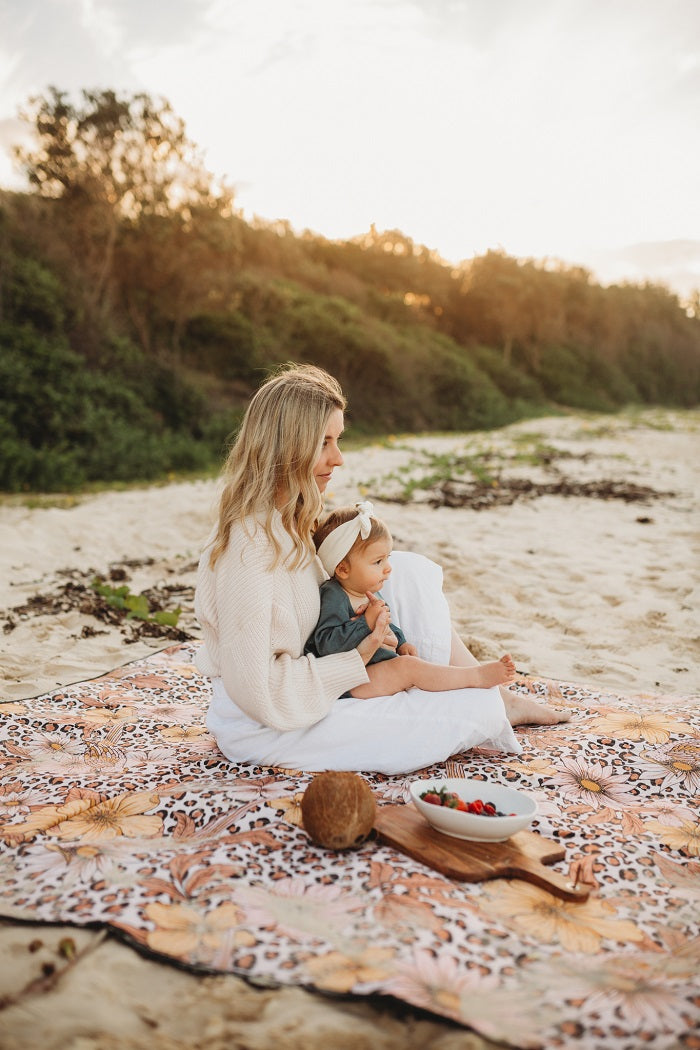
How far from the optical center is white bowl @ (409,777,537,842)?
231 centimetres

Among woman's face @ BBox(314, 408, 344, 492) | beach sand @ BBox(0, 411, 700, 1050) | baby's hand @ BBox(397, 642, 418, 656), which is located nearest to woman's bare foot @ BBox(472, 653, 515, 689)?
baby's hand @ BBox(397, 642, 418, 656)

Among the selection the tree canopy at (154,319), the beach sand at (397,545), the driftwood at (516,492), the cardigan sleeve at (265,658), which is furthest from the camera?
the tree canopy at (154,319)

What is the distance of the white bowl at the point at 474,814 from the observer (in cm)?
Answer: 231

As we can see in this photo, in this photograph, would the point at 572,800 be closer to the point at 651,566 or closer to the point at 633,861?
the point at 633,861

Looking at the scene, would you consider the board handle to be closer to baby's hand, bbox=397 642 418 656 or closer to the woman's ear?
baby's hand, bbox=397 642 418 656

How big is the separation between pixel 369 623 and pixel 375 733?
1.30ft

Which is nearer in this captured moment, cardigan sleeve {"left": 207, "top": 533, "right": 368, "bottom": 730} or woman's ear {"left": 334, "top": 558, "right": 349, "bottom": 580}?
cardigan sleeve {"left": 207, "top": 533, "right": 368, "bottom": 730}

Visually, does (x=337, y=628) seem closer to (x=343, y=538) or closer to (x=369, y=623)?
(x=369, y=623)

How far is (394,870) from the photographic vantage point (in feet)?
7.38

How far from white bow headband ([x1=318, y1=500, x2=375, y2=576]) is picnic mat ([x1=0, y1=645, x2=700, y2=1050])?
808 millimetres

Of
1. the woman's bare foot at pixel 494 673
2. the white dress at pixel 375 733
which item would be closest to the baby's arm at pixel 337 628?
the white dress at pixel 375 733

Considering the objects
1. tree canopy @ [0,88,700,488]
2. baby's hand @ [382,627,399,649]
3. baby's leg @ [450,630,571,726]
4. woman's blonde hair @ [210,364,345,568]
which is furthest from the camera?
tree canopy @ [0,88,700,488]

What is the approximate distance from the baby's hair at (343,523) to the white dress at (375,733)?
0.58 meters

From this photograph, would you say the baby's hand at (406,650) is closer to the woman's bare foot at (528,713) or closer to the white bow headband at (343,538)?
the white bow headband at (343,538)
